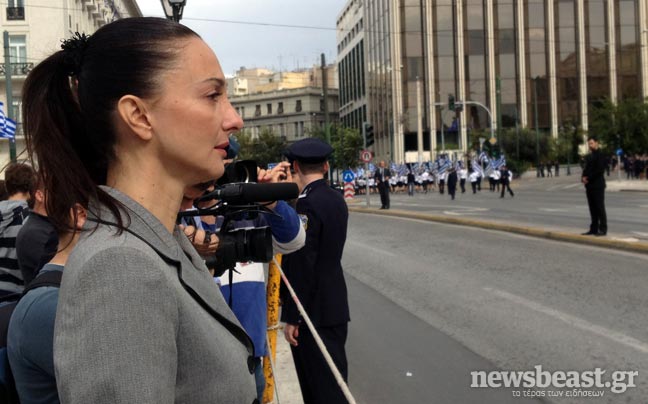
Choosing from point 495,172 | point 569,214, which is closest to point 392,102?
point 495,172

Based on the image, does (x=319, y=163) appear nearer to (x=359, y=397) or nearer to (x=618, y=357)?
(x=359, y=397)

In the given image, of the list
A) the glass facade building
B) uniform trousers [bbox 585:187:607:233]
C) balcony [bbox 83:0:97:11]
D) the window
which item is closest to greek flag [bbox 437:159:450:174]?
the glass facade building

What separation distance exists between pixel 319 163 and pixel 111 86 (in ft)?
10.1

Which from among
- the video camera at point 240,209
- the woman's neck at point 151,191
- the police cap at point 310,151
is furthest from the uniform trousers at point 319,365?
the woman's neck at point 151,191

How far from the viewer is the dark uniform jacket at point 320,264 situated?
418 centimetres

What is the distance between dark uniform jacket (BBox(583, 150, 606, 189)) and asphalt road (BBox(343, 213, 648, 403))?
60.0 inches

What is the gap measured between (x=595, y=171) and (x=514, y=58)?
59230mm

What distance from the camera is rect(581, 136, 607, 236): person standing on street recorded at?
13719 mm

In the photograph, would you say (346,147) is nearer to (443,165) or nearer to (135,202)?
(443,165)

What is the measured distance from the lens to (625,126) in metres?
47.3

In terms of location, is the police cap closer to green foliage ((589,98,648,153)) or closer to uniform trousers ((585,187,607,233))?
uniform trousers ((585,187,607,233))

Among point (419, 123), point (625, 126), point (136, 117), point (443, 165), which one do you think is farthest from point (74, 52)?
point (419, 123)

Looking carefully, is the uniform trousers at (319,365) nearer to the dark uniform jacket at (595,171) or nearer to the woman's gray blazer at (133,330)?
the woman's gray blazer at (133,330)

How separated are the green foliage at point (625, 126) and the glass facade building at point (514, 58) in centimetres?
2082
